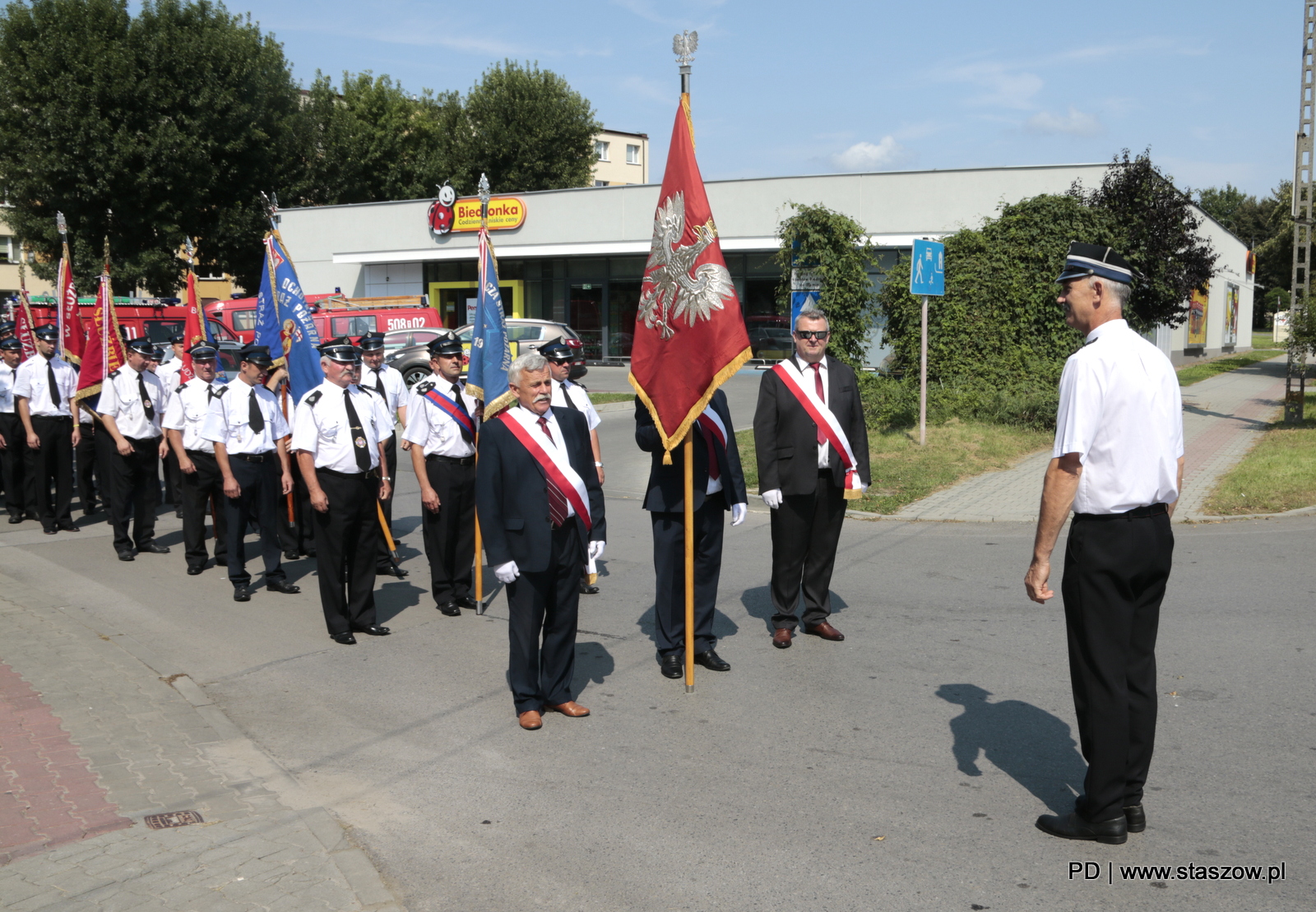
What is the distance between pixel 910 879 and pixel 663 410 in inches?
123

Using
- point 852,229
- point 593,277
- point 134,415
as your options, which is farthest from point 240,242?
point 134,415

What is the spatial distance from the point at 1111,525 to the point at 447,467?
17.5 feet

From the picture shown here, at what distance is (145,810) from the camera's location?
4527 mm

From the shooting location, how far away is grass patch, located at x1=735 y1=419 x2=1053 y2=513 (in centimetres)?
1274

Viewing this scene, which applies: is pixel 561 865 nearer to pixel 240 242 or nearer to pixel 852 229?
pixel 852 229

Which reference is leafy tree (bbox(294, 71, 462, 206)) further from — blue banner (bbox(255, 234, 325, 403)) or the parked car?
blue banner (bbox(255, 234, 325, 403))

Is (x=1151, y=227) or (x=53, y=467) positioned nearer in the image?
(x=53, y=467)

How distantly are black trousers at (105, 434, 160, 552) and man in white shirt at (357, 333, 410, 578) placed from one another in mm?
2464

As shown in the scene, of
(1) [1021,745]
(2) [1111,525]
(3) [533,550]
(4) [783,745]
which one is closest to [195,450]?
(3) [533,550]

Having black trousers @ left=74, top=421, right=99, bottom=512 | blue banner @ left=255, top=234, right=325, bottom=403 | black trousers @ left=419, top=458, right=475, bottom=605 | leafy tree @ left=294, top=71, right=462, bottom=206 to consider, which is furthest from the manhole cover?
leafy tree @ left=294, top=71, right=462, bottom=206

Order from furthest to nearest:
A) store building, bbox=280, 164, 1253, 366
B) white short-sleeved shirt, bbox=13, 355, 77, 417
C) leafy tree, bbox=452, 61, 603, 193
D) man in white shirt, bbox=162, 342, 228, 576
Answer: leafy tree, bbox=452, 61, 603, 193 < store building, bbox=280, 164, 1253, 366 < white short-sleeved shirt, bbox=13, 355, 77, 417 < man in white shirt, bbox=162, 342, 228, 576

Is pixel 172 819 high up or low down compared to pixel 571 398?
down

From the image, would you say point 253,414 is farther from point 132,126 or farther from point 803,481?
→ point 132,126

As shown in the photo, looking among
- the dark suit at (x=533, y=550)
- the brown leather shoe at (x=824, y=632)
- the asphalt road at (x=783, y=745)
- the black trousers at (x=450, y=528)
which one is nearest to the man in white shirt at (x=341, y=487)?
the asphalt road at (x=783, y=745)
